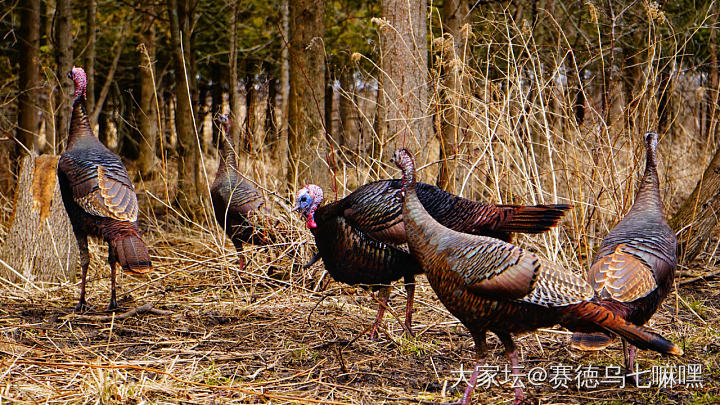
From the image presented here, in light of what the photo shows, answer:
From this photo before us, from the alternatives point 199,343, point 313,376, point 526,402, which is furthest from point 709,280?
point 199,343

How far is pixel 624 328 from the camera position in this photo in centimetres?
309

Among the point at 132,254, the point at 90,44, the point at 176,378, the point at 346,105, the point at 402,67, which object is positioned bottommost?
the point at 176,378

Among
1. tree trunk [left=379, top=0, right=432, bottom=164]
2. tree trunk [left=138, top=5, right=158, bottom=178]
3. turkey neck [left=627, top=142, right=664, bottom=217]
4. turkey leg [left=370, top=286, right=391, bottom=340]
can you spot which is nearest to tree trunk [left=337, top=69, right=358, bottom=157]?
tree trunk [left=379, top=0, right=432, bottom=164]

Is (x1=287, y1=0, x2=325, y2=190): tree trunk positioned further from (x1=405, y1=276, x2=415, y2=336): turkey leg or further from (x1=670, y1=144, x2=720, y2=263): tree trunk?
(x1=670, y1=144, x2=720, y2=263): tree trunk

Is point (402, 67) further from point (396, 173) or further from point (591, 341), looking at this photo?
point (591, 341)

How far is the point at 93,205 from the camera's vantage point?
198 inches

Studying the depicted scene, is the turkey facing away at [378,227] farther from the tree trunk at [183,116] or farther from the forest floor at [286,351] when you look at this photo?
the tree trunk at [183,116]

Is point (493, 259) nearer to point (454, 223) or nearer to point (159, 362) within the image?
point (454, 223)

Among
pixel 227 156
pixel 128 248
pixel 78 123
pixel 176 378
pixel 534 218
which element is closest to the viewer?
pixel 176 378

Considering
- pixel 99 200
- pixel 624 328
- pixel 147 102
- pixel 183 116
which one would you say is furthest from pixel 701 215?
Result: pixel 147 102

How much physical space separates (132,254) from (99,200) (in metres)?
0.54

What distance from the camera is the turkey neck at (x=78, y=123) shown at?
213 inches

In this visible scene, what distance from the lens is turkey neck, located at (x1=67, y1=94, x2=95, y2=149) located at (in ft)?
17.8

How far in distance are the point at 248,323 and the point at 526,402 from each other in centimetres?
219
